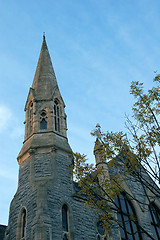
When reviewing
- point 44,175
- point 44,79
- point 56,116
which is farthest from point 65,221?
point 44,79

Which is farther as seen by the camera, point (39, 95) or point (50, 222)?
point (39, 95)

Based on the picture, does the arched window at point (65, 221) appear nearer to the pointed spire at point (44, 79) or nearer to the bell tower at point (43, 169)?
the bell tower at point (43, 169)

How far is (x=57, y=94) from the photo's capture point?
1767 centimetres

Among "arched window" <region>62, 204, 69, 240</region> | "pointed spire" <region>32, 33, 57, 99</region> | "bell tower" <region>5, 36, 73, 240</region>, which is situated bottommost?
"arched window" <region>62, 204, 69, 240</region>

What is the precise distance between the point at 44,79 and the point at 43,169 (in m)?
6.66

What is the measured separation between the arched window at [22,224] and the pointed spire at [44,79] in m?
6.85

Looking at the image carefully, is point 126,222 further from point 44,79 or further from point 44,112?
point 44,79

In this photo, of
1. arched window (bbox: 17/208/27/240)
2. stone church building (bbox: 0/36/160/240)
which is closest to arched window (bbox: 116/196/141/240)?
stone church building (bbox: 0/36/160/240)

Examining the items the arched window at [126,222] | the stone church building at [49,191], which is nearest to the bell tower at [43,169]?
the stone church building at [49,191]

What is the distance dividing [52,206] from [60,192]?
99 centimetres

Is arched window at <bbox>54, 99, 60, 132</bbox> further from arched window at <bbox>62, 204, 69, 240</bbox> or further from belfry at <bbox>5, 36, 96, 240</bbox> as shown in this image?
arched window at <bbox>62, 204, 69, 240</bbox>

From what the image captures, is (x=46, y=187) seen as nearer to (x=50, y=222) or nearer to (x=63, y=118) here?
(x=50, y=222)

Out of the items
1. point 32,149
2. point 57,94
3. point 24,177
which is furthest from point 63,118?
point 24,177

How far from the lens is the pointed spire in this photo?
1734 centimetres
